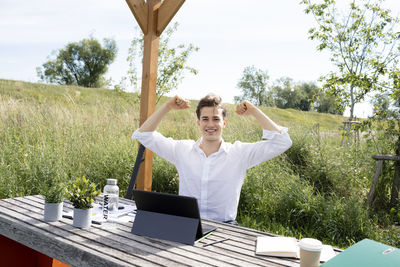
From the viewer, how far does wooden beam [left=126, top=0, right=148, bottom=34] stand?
11.9 feet

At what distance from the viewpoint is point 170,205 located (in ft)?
5.48

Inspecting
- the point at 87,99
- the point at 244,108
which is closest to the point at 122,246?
the point at 244,108

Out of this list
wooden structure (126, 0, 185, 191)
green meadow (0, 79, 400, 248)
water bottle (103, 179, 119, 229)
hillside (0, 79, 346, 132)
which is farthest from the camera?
hillside (0, 79, 346, 132)

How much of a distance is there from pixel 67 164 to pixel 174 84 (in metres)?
3.49

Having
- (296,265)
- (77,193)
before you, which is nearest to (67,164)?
(77,193)

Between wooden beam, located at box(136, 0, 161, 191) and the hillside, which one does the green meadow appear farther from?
wooden beam, located at box(136, 0, 161, 191)

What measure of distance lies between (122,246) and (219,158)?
3.63 feet

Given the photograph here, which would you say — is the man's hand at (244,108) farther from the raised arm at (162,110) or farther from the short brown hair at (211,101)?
the raised arm at (162,110)

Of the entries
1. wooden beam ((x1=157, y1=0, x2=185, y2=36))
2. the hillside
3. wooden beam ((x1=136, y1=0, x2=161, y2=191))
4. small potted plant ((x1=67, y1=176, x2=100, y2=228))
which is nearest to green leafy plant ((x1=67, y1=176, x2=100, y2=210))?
small potted plant ((x1=67, y1=176, x2=100, y2=228))

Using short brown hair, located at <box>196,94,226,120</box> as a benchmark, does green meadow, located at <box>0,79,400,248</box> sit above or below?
below

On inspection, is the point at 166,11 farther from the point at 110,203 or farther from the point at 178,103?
the point at 110,203

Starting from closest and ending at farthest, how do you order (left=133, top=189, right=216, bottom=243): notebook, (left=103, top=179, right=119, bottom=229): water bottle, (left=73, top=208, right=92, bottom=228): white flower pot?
(left=133, top=189, right=216, bottom=243): notebook
(left=73, top=208, right=92, bottom=228): white flower pot
(left=103, top=179, right=119, bottom=229): water bottle

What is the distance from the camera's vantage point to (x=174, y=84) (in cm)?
777

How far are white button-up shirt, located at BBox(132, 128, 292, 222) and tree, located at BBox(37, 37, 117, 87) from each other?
3613 cm
